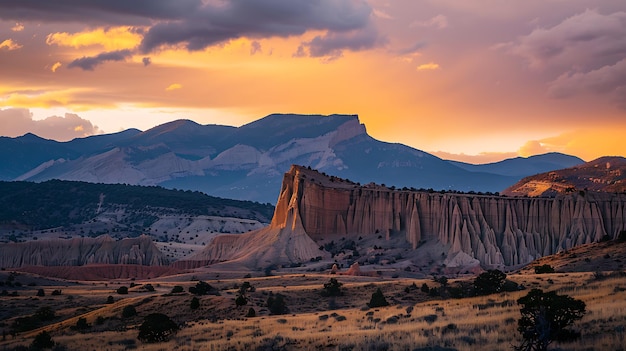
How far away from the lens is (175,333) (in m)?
37.6

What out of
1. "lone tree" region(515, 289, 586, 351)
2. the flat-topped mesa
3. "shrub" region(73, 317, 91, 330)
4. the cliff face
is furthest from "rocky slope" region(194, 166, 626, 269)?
"lone tree" region(515, 289, 586, 351)

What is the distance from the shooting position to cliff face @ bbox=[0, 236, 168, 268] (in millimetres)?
118500

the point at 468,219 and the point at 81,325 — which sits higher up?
the point at 468,219

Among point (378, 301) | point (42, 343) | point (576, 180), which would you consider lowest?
point (42, 343)

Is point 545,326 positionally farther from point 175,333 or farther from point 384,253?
point 384,253

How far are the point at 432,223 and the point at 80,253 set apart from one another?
55.0m

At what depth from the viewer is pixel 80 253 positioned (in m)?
122

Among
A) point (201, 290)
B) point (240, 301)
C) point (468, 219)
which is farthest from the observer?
point (468, 219)

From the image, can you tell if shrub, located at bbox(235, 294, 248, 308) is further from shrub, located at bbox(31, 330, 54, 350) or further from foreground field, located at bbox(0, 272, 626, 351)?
shrub, located at bbox(31, 330, 54, 350)

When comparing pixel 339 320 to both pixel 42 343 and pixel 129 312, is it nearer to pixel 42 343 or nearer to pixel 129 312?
pixel 42 343

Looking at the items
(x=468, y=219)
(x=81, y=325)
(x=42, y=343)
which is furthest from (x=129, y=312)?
(x=468, y=219)

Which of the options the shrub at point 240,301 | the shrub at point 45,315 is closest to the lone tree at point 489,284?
the shrub at point 240,301

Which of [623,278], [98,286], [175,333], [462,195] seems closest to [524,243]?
[462,195]

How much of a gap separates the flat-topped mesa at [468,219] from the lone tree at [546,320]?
5818 centimetres
